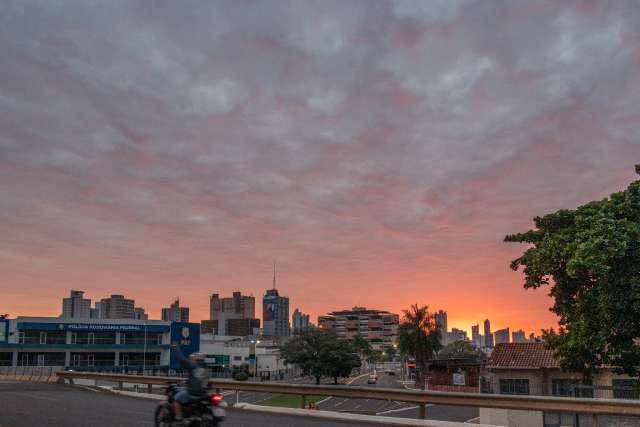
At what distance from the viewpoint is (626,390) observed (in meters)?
25.6

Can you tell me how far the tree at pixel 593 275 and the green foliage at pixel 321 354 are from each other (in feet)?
207

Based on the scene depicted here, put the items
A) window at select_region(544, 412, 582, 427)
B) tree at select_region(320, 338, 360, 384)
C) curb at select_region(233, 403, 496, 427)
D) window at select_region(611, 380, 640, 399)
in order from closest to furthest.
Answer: curb at select_region(233, 403, 496, 427)
window at select_region(611, 380, 640, 399)
window at select_region(544, 412, 582, 427)
tree at select_region(320, 338, 360, 384)

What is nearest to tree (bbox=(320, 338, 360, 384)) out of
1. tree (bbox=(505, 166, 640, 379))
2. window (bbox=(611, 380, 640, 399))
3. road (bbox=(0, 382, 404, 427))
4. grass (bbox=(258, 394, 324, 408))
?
grass (bbox=(258, 394, 324, 408))

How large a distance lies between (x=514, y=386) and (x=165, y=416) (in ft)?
140

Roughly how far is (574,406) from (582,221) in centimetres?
1456

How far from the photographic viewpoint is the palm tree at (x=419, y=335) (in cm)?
10362

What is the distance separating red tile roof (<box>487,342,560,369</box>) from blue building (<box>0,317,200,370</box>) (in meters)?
66.4

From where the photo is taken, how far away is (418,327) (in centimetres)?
10506

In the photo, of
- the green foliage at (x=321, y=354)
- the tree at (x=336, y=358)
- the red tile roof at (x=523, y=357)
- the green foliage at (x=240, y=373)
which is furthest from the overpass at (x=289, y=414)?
the green foliage at (x=240, y=373)

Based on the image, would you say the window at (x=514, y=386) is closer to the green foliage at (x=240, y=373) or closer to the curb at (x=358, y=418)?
the curb at (x=358, y=418)

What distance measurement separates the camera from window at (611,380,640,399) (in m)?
22.6

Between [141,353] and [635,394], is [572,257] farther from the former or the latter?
[141,353]

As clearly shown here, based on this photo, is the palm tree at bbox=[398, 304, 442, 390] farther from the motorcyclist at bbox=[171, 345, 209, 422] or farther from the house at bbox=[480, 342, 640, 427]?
the motorcyclist at bbox=[171, 345, 209, 422]

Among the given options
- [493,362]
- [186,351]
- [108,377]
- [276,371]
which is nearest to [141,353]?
[186,351]
